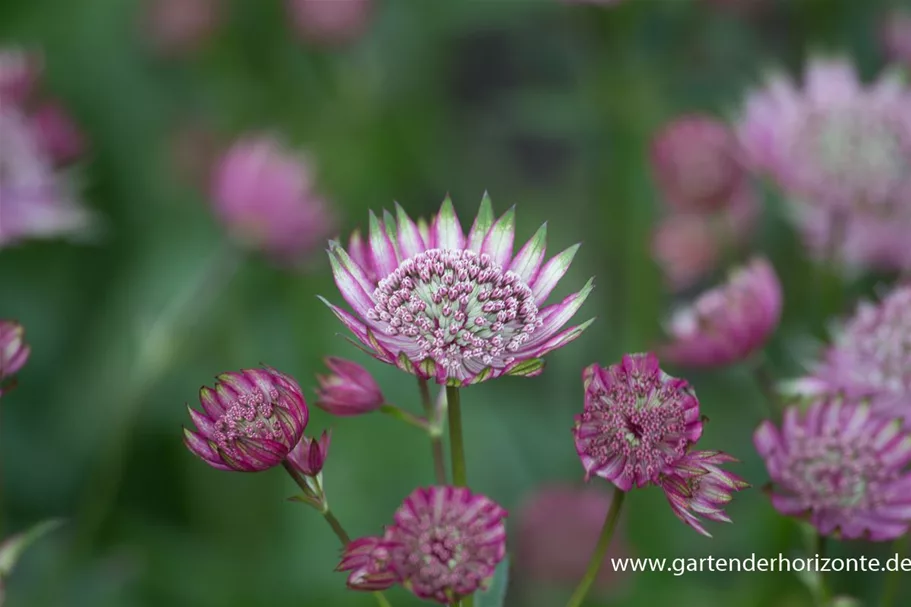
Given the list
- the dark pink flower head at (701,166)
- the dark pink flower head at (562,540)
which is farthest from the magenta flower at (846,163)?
the dark pink flower head at (562,540)

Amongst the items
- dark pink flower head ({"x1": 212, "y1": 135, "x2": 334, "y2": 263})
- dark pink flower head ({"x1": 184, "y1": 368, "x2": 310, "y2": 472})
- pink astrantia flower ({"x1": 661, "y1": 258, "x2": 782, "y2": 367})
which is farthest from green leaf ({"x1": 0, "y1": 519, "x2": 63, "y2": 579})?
dark pink flower head ({"x1": 212, "y1": 135, "x2": 334, "y2": 263})

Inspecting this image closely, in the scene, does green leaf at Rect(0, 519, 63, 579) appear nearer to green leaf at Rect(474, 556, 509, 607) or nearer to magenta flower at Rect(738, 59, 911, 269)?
green leaf at Rect(474, 556, 509, 607)

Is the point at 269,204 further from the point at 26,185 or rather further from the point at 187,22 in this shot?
the point at 187,22

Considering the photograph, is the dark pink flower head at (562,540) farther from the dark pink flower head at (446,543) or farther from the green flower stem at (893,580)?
the dark pink flower head at (446,543)

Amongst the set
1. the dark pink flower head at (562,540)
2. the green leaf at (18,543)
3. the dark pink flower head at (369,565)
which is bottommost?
the dark pink flower head at (562,540)

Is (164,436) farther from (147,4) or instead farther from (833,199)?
(833,199)

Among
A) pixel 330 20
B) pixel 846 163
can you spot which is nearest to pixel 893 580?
pixel 846 163
